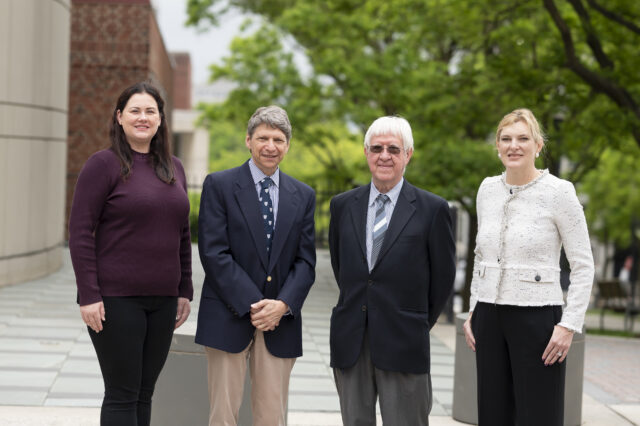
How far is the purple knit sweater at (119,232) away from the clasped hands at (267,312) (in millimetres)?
427

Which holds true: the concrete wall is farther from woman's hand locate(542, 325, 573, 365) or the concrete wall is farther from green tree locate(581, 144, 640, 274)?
green tree locate(581, 144, 640, 274)

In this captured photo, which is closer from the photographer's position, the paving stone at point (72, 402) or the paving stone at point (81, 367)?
the paving stone at point (72, 402)

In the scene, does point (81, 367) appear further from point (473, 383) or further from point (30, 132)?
point (30, 132)

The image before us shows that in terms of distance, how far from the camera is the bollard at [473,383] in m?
6.66

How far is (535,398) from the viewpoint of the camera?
4.16 m

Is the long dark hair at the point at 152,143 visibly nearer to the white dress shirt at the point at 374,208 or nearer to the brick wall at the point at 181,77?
the white dress shirt at the point at 374,208

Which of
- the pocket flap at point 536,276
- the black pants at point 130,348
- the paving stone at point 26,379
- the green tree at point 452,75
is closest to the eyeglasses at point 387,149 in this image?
the pocket flap at point 536,276

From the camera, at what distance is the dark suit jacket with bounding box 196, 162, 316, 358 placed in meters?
4.26

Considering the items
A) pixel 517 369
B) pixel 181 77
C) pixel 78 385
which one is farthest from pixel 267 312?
pixel 181 77

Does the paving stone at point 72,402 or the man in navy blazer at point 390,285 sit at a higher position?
the man in navy blazer at point 390,285

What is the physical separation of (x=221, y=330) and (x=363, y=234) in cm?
84

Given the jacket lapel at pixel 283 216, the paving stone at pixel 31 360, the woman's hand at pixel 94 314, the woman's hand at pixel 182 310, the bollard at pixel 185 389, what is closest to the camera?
the woman's hand at pixel 94 314

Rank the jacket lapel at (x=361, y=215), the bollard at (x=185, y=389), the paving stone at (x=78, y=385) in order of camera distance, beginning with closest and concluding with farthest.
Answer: the jacket lapel at (x=361, y=215)
the bollard at (x=185, y=389)
the paving stone at (x=78, y=385)

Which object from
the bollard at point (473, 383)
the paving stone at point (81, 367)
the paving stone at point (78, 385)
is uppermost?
the bollard at point (473, 383)
